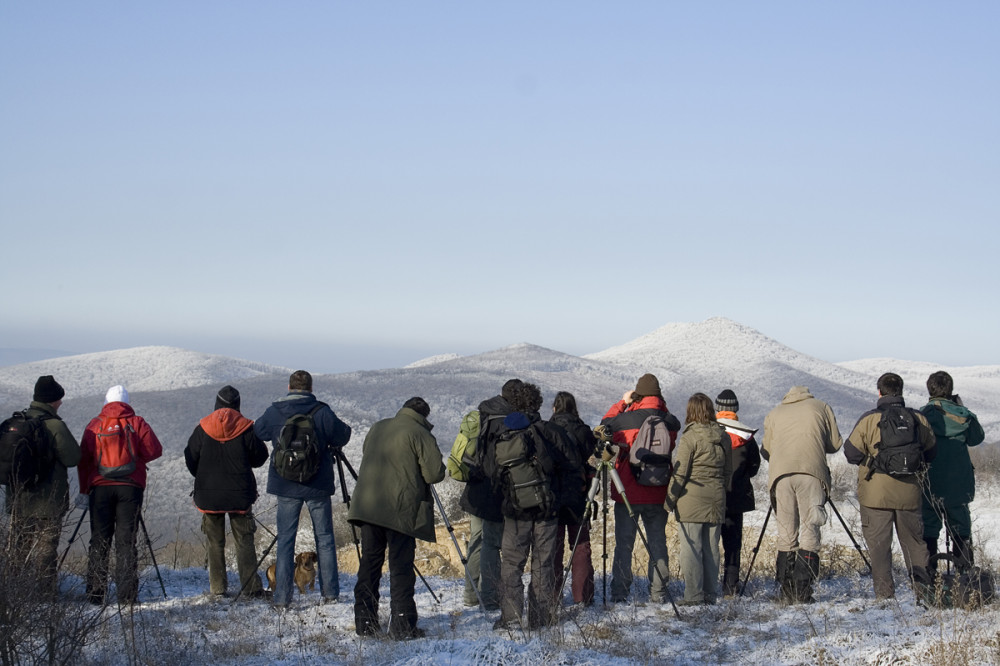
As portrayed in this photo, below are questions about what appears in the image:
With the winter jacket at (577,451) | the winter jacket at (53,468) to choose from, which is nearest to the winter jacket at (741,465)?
the winter jacket at (577,451)

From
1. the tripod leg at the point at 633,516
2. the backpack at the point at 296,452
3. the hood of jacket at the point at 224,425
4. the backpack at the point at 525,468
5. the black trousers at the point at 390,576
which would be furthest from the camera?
the hood of jacket at the point at 224,425

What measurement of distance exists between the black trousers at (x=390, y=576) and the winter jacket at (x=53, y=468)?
3168 mm

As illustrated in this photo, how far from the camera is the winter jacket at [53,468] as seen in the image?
26.9 ft

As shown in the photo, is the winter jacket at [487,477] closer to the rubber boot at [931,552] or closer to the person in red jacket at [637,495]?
the person in red jacket at [637,495]

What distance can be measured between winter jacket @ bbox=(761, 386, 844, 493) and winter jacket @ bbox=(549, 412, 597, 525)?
1.85 meters

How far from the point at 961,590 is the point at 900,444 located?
131cm

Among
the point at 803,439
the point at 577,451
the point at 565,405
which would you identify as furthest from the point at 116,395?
the point at 803,439

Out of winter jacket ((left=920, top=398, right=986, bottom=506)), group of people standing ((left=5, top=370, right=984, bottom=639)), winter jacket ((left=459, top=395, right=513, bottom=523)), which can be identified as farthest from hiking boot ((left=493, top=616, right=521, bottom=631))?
winter jacket ((left=920, top=398, right=986, bottom=506))

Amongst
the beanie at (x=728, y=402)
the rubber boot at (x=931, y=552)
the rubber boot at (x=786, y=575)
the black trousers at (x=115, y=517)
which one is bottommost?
the rubber boot at (x=786, y=575)

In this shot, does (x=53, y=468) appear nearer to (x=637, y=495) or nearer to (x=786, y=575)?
(x=637, y=495)

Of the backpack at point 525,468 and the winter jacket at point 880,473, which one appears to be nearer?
the backpack at point 525,468

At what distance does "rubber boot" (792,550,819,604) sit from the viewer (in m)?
8.17

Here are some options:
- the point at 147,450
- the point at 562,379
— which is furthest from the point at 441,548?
the point at 562,379

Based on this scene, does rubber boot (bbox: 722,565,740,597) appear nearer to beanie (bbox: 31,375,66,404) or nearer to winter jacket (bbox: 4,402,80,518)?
winter jacket (bbox: 4,402,80,518)
